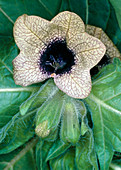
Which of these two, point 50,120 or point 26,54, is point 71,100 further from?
point 26,54

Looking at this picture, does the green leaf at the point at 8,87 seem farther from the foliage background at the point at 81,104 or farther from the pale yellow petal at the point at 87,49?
the pale yellow petal at the point at 87,49

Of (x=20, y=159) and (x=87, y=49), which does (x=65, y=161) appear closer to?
(x=20, y=159)

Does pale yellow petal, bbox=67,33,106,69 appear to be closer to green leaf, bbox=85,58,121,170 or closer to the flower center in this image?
the flower center

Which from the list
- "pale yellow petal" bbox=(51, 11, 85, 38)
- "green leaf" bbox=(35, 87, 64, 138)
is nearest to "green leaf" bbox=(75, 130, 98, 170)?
"green leaf" bbox=(35, 87, 64, 138)

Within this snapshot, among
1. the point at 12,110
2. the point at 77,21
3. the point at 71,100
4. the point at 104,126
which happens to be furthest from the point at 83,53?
the point at 12,110

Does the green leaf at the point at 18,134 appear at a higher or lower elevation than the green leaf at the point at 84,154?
higher

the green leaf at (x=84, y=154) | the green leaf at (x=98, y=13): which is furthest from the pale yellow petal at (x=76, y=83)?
the green leaf at (x=98, y=13)
